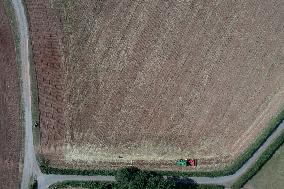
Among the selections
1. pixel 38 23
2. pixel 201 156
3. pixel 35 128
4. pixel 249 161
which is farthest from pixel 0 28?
pixel 249 161

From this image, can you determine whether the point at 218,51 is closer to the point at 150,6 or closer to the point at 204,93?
the point at 204,93

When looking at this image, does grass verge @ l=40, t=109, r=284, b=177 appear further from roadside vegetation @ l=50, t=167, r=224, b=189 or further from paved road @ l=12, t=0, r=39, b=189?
paved road @ l=12, t=0, r=39, b=189

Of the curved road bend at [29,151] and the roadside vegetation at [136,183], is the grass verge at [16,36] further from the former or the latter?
the roadside vegetation at [136,183]

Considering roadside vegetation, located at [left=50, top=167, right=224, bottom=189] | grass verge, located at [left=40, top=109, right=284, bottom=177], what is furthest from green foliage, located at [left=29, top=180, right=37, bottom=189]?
grass verge, located at [left=40, top=109, right=284, bottom=177]

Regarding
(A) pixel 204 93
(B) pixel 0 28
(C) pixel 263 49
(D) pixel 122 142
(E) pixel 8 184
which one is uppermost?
(B) pixel 0 28

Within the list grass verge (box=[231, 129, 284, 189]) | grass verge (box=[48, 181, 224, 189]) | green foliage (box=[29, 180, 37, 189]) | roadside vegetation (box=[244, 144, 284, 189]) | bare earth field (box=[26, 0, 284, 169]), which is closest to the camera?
roadside vegetation (box=[244, 144, 284, 189])

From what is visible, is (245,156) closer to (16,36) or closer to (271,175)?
(271,175)

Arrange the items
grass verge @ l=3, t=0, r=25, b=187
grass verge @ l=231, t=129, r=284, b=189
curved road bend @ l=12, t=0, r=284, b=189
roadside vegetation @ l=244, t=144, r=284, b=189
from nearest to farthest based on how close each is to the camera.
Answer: roadside vegetation @ l=244, t=144, r=284, b=189 < grass verge @ l=231, t=129, r=284, b=189 < curved road bend @ l=12, t=0, r=284, b=189 < grass verge @ l=3, t=0, r=25, b=187
